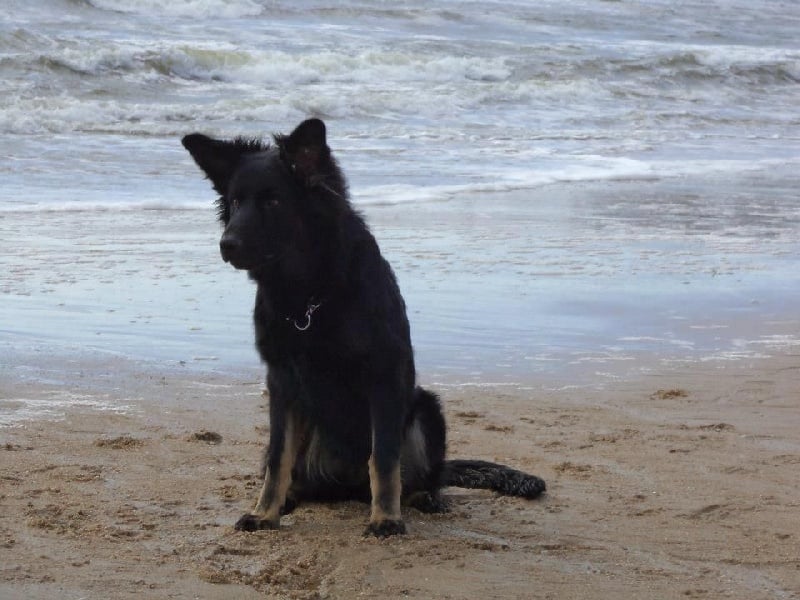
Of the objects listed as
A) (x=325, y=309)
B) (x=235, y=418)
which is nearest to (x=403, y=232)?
(x=235, y=418)

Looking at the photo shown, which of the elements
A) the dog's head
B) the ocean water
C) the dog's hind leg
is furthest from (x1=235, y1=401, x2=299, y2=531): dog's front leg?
the ocean water

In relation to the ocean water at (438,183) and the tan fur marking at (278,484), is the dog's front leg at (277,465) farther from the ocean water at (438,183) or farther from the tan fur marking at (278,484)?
the ocean water at (438,183)

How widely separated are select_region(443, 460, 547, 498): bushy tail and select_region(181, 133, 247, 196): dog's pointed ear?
1.48m

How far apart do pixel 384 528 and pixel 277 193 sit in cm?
126

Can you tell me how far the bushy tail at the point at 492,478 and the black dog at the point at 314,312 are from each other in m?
0.43

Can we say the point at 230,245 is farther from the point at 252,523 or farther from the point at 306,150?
the point at 252,523

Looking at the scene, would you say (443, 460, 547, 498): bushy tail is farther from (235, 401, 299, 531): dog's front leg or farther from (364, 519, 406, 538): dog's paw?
(235, 401, 299, 531): dog's front leg

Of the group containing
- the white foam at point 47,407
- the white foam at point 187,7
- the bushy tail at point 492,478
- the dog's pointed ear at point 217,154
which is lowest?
the bushy tail at point 492,478

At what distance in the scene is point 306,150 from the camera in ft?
13.9

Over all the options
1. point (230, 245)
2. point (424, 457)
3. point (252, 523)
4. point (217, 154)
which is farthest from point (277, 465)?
point (217, 154)

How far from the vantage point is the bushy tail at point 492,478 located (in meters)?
4.85

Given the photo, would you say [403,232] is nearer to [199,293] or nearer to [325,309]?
[199,293]

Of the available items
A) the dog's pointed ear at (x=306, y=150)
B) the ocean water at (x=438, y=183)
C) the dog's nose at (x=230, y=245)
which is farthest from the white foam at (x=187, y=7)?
the dog's nose at (x=230, y=245)

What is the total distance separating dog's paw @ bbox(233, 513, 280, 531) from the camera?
4453 mm
